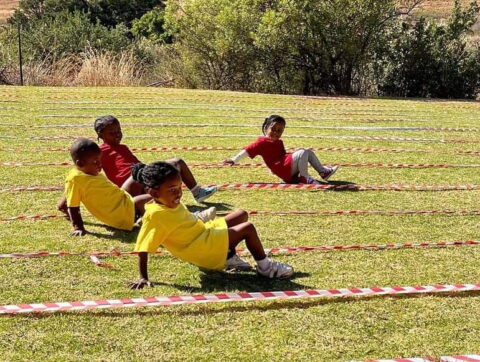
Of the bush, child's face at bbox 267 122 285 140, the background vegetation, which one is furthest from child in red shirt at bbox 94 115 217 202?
Answer: the bush

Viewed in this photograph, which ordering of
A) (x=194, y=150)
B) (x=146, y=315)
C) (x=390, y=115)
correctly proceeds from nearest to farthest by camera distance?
(x=146, y=315) → (x=194, y=150) → (x=390, y=115)

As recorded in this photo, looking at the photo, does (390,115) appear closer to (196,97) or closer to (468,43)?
(196,97)

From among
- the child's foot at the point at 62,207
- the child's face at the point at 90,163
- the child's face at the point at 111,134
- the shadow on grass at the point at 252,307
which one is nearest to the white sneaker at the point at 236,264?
the shadow on grass at the point at 252,307

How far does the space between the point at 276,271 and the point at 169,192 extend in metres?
0.99

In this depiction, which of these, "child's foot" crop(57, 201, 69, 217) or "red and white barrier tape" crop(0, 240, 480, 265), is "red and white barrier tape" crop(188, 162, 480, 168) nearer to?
"child's foot" crop(57, 201, 69, 217)

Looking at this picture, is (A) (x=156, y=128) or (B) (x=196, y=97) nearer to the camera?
(A) (x=156, y=128)

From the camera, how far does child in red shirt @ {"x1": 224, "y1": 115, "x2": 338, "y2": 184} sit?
791 centimetres

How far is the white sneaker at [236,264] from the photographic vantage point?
492 cm

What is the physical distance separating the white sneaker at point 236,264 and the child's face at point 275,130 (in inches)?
123

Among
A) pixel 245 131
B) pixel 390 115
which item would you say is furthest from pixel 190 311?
pixel 390 115

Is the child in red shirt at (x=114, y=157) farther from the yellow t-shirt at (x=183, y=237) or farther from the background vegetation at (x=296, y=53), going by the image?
the background vegetation at (x=296, y=53)

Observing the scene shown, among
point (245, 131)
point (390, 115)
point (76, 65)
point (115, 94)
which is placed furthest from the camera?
point (76, 65)

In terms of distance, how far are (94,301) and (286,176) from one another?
4.04m

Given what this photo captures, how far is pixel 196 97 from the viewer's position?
59.2 feet
